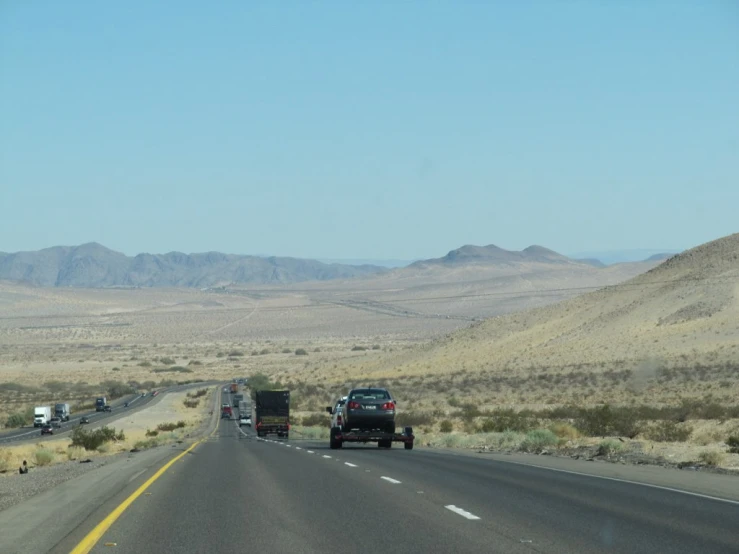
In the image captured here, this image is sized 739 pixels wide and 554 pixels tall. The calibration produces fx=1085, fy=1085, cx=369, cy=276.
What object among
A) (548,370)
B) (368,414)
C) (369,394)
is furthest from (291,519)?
(548,370)

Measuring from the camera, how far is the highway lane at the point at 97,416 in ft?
229

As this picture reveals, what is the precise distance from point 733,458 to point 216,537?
1534 cm

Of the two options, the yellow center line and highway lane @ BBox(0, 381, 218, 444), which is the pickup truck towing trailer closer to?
the yellow center line

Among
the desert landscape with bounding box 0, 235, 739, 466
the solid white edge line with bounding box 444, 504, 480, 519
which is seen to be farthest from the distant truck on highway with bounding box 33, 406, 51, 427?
the solid white edge line with bounding box 444, 504, 480, 519

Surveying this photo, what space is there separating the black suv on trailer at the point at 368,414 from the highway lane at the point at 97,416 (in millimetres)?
35428

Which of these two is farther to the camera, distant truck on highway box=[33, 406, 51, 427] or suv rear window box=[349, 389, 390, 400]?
distant truck on highway box=[33, 406, 51, 427]

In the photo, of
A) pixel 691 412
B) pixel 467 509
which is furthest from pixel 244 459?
pixel 691 412

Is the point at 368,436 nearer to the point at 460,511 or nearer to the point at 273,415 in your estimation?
the point at 460,511

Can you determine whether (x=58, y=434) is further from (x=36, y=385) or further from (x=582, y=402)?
(x=36, y=385)

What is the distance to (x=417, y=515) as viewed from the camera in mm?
14086

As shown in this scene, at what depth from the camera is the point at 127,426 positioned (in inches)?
3029

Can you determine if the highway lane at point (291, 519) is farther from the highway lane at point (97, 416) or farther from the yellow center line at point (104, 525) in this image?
the highway lane at point (97, 416)

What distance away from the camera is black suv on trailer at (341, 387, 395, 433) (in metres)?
33.5

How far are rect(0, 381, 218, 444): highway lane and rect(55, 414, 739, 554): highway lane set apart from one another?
4883 cm
